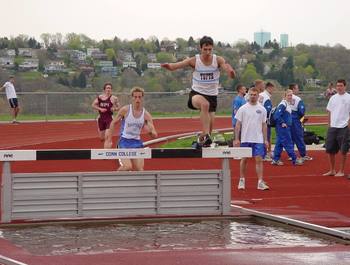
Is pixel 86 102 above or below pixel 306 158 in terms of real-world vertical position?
above

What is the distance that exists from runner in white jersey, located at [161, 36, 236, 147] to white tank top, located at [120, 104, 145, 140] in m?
1.73

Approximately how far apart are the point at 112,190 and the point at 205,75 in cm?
222

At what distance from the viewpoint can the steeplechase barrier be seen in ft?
43.3

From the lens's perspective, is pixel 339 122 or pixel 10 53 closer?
pixel 339 122

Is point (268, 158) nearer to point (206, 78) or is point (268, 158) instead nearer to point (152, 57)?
point (206, 78)

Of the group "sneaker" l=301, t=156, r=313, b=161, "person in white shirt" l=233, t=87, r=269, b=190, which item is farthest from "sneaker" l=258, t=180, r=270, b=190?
"sneaker" l=301, t=156, r=313, b=161

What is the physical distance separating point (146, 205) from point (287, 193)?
13.4 ft

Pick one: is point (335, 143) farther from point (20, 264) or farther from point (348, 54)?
point (348, 54)

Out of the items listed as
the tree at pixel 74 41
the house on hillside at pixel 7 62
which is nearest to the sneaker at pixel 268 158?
the house on hillside at pixel 7 62

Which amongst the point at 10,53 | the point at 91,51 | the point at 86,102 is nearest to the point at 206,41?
the point at 86,102

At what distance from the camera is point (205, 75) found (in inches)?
534

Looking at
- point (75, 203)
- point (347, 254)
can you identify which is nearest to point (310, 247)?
point (347, 254)

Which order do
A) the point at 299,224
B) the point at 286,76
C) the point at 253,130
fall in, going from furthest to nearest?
the point at 286,76 → the point at 253,130 → the point at 299,224

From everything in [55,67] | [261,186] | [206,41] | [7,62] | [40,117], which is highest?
[7,62]
